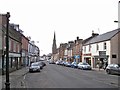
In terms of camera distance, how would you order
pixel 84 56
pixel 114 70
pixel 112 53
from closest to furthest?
pixel 114 70
pixel 112 53
pixel 84 56

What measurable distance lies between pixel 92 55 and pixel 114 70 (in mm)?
24403

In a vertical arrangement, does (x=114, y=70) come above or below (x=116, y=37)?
below

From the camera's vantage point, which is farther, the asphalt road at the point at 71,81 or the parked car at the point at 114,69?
the parked car at the point at 114,69

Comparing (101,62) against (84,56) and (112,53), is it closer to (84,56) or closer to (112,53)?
(112,53)

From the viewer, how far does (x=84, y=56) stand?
227 ft

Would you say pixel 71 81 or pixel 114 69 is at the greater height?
pixel 114 69

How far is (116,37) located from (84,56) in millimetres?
21020

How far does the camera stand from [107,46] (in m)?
50.3

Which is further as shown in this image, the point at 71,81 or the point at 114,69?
the point at 114,69

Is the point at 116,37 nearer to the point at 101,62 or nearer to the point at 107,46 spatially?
the point at 107,46

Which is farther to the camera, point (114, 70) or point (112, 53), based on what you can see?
point (112, 53)

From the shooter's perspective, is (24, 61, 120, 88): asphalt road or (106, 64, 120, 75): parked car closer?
(24, 61, 120, 88): asphalt road

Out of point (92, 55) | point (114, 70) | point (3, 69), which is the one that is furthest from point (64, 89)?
point (92, 55)

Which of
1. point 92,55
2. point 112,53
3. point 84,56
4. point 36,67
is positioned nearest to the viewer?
point 36,67
